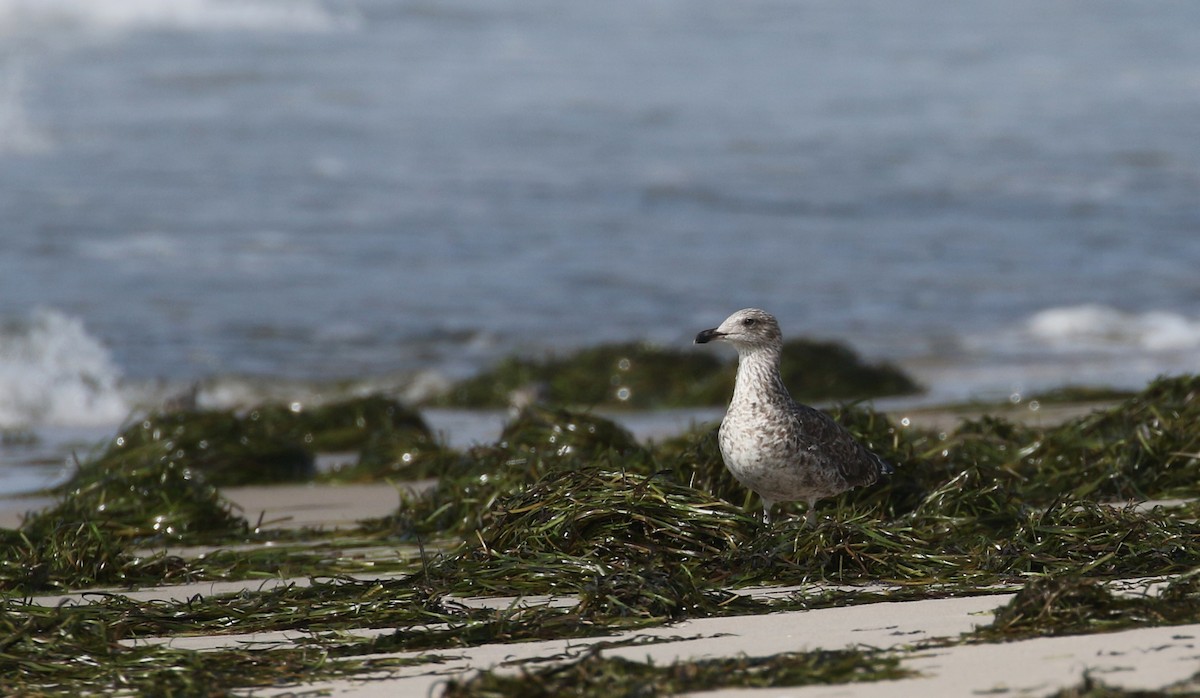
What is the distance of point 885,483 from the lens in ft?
18.0

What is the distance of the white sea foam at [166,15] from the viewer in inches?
1097

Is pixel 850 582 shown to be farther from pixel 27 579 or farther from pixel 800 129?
pixel 800 129

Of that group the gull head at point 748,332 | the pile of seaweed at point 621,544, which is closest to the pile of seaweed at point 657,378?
the pile of seaweed at point 621,544

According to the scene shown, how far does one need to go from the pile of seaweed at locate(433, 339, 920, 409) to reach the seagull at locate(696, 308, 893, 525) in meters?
4.57

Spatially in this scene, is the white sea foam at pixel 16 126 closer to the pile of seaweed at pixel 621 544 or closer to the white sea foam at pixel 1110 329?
the white sea foam at pixel 1110 329

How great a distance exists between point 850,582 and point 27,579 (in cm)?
245

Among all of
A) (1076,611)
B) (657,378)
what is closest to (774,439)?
(1076,611)

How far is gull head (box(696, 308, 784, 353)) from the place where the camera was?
4988mm

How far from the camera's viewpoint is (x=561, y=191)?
62.0 ft

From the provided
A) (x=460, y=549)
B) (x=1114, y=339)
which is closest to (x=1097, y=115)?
(x=1114, y=339)

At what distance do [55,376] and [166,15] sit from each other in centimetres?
1937

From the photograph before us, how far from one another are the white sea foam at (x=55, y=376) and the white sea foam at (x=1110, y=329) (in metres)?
7.46

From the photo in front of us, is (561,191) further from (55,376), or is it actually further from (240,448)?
(240,448)

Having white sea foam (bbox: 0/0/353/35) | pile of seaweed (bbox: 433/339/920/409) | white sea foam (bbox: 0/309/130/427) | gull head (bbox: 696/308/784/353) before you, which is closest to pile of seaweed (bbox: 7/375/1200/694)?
gull head (bbox: 696/308/784/353)
